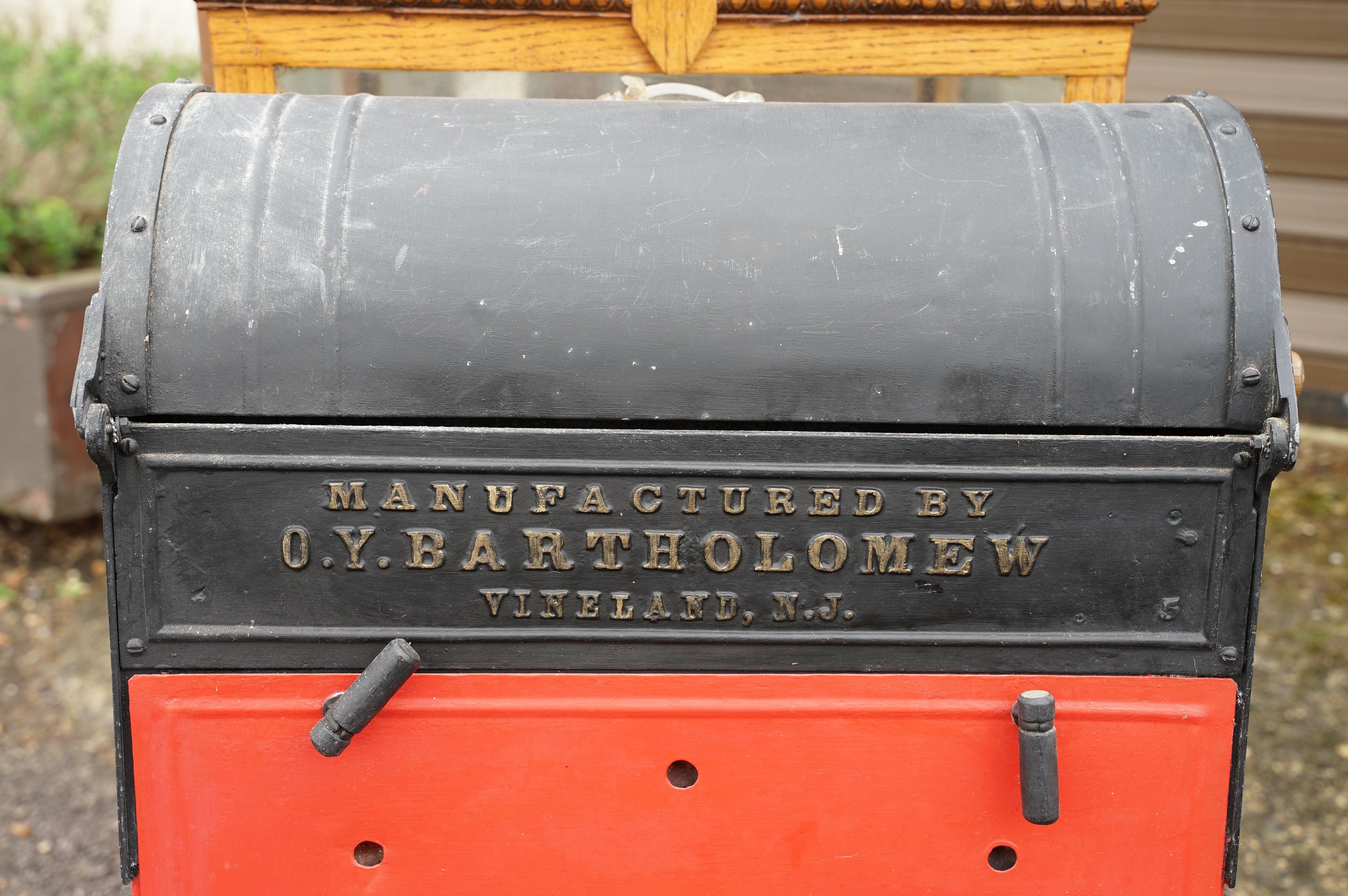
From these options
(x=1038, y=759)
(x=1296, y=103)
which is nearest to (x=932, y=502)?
(x=1038, y=759)

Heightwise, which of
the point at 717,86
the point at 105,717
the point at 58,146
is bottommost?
the point at 105,717

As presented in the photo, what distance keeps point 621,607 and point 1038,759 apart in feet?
2.06

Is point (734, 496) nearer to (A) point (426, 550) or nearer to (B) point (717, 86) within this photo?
(A) point (426, 550)

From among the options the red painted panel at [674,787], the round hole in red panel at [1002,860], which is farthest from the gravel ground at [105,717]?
the round hole in red panel at [1002,860]

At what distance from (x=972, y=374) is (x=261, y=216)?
1.02 metres

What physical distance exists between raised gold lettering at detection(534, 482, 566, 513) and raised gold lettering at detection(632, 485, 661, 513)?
100mm

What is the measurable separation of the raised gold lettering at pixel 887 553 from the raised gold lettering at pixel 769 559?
0.11 metres

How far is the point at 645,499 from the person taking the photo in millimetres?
1549

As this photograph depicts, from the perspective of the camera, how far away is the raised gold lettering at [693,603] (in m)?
1.59

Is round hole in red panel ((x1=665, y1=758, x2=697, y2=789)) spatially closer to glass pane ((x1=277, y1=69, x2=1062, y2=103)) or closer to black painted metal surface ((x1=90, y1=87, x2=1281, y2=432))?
black painted metal surface ((x1=90, y1=87, x2=1281, y2=432))

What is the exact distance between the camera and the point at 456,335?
151 cm

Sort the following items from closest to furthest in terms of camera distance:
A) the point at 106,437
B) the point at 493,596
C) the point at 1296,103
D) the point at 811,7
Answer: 1. the point at 106,437
2. the point at 493,596
3. the point at 811,7
4. the point at 1296,103

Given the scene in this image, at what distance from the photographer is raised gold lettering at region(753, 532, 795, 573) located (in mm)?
1566

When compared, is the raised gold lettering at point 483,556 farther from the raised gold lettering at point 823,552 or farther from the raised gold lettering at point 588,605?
the raised gold lettering at point 823,552
